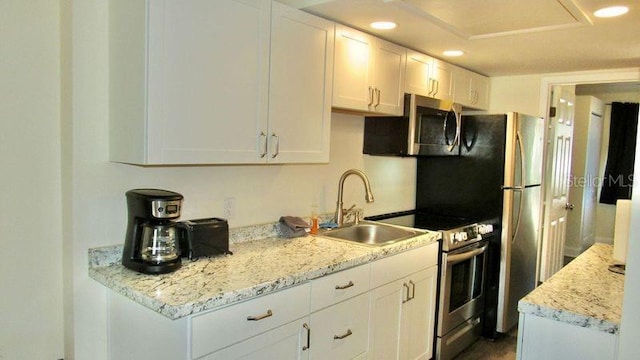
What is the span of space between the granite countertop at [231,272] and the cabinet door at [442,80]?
1.47 meters

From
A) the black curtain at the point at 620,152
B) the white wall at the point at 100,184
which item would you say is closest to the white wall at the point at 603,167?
the black curtain at the point at 620,152

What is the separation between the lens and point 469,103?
390cm

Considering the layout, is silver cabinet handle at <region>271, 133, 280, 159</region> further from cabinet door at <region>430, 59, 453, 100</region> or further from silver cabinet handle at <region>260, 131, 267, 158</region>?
cabinet door at <region>430, 59, 453, 100</region>

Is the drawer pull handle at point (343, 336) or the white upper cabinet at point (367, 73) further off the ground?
the white upper cabinet at point (367, 73)

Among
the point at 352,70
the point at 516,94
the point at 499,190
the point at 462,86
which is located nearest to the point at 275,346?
the point at 352,70

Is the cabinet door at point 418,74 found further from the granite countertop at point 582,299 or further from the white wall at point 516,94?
the granite countertop at point 582,299

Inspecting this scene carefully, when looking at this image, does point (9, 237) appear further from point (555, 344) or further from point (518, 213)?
point (518, 213)

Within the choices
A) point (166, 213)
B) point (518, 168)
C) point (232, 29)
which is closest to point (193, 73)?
point (232, 29)

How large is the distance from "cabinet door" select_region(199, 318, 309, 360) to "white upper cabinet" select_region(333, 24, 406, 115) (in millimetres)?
1266

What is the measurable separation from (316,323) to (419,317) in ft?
3.37

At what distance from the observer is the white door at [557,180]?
425 centimetres

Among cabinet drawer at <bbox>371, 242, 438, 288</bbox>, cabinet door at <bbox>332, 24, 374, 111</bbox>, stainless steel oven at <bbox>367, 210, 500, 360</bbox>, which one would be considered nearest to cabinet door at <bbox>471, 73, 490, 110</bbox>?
stainless steel oven at <bbox>367, 210, 500, 360</bbox>

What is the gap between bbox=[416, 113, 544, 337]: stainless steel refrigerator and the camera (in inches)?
133

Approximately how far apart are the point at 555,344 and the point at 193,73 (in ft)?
5.49
